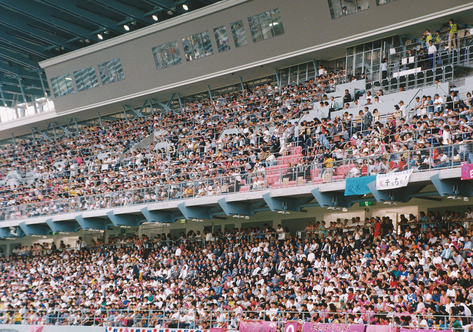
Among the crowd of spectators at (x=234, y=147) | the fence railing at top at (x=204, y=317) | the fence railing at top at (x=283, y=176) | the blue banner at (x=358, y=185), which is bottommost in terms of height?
the fence railing at top at (x=204, y=317)

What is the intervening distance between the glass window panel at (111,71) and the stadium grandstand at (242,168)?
0.39ft

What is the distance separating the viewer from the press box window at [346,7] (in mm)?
28031

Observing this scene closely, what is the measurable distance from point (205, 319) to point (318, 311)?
4.82 meters

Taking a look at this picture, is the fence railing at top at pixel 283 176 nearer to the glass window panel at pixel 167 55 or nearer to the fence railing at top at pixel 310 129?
the fence railing at top at pixel 310 129

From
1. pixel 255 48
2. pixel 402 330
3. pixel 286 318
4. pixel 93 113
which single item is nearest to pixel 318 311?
pixel 286 318

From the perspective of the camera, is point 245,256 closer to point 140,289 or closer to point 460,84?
point 140,289

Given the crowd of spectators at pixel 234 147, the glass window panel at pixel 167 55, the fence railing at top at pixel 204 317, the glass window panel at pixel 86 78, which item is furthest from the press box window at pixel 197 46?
the fence railing at top at pixel 204 317

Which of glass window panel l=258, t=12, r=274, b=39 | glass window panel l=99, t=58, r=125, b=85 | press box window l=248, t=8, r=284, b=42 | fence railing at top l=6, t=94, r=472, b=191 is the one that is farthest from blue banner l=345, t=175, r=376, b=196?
glass window panel l=99, t=58, r=125, b=85

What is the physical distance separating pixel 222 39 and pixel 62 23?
11.1 meters

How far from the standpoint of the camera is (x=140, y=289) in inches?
1019

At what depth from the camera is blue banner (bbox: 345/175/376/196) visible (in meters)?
19.4

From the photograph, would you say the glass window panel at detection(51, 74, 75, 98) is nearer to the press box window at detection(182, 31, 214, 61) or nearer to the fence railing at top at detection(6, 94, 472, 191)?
the fence railing at top at detection(6, 94, 472, 191)

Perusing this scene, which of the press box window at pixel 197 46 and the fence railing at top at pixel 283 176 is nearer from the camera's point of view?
the fence railing at top at pixel 283 176

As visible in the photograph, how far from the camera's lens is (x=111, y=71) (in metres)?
39.1
